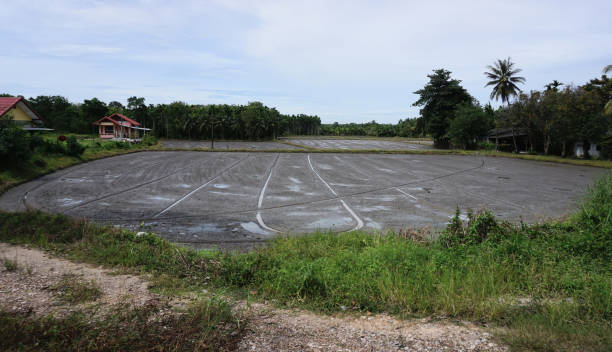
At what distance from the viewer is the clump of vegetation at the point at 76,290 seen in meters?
4.31

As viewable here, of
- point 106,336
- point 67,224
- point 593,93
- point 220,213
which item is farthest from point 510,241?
point 593,93

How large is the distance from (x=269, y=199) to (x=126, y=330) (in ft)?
32.3

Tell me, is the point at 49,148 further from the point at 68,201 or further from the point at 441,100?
the point at 441,100

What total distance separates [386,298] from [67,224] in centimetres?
679

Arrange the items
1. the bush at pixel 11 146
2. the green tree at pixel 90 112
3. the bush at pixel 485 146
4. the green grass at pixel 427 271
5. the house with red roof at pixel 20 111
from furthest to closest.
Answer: the green tree at pixel 90 112
the bush at pixel 485 146
the house with red roof at pixel 20 111
the bush at pixel 11 146
the green grass at pixel 427 271

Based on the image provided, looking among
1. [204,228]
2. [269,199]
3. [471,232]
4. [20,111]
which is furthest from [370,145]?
[471,232]

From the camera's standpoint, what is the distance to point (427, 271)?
5180mm

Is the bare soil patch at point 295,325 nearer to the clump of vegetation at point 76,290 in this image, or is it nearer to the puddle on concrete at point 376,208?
the clump of vegetation at point 76,290

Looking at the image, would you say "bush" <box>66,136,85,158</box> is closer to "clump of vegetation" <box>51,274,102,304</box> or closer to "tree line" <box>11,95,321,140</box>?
"clump of vegetation" <box>51,274,102,304</box>

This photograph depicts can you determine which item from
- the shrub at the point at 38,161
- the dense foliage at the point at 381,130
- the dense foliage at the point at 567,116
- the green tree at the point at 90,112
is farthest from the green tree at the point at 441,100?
the green tree at the point at 90,112

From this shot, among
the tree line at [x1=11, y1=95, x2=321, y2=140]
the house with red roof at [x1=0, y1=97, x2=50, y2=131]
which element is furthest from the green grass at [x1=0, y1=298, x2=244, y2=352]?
the tree line at [x1=11, y1=95, x2=321, y2=140]

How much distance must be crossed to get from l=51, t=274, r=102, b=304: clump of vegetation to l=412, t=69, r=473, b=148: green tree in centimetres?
5674

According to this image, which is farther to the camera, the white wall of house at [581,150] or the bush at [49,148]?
the white wall of house at [581,150]

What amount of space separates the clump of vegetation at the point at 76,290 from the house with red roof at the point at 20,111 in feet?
107
